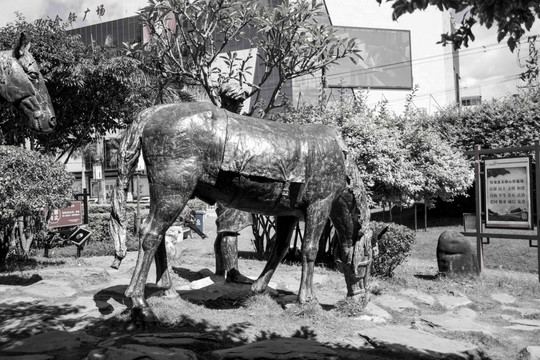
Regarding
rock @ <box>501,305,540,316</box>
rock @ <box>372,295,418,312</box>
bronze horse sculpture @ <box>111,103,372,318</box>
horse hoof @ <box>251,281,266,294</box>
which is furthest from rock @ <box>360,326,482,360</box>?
rock @ <box>501,305,540,316</box>

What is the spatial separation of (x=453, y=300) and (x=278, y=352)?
5.06 metres

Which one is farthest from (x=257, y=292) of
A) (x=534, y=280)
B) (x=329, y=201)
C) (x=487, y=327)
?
(x=534, y=280)

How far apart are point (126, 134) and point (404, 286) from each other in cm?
580

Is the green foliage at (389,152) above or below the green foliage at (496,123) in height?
below

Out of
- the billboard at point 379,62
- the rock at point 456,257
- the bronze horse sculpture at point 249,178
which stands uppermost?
the billboard at point 379,62

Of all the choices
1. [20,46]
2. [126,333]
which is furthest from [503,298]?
[20,46]

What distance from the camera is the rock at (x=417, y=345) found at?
14.6 feet

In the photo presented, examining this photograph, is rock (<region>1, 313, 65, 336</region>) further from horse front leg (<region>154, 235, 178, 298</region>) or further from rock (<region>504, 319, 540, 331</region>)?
rock (<region>504, 319, 540, 331</region>)

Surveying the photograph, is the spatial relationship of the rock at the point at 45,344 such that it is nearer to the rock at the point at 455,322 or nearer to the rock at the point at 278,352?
the rock at the point at 278,352

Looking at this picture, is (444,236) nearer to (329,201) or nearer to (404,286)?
(404,286)

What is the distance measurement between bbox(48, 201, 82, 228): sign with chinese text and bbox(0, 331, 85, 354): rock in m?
9.27

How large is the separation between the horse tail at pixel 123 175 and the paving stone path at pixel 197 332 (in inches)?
30.9

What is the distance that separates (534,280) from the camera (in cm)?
989

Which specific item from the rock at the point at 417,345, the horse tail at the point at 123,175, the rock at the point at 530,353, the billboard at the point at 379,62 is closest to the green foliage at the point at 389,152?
the rock at the point at 417,345
